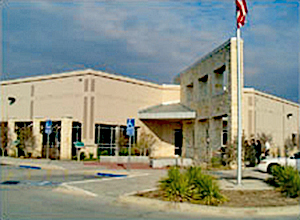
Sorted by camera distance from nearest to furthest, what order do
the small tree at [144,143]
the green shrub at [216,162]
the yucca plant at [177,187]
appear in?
the yucca plant at [177,187] → the green shrub at [216,162] → the small tree at [144,143]

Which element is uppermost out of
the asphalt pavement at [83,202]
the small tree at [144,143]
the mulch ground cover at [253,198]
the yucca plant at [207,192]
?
the small tree at [144,143]

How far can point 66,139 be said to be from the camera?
3362 cm

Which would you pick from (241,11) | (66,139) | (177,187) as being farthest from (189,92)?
(177,187)

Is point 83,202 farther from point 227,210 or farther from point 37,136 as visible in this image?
point 37,136

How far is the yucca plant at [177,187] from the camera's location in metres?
11.7

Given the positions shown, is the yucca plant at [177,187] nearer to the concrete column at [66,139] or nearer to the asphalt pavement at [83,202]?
the asphalt pavement at [83,202]

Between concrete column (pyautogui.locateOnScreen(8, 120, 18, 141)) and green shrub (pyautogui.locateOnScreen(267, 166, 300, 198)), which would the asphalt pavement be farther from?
concrete column (pyautogui.locateOnScreen(8, 120, 18, 141))

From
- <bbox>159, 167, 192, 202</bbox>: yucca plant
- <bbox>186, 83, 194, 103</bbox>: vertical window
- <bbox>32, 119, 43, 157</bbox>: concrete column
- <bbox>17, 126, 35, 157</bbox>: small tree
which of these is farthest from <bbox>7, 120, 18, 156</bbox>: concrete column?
<bbox>159, 167, 192, 202</bbox>: yucca plant

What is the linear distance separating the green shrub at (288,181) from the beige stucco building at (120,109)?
13899 mm

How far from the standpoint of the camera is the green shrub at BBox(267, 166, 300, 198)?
12.5 metres

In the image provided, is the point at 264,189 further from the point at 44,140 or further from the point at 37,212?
the point at 44,140

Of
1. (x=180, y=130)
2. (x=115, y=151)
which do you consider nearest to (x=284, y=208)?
(x=115, y=151)

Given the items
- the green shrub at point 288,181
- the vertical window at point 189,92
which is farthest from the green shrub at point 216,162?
the vertical window at point 189,92

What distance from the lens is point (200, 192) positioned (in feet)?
38.8
